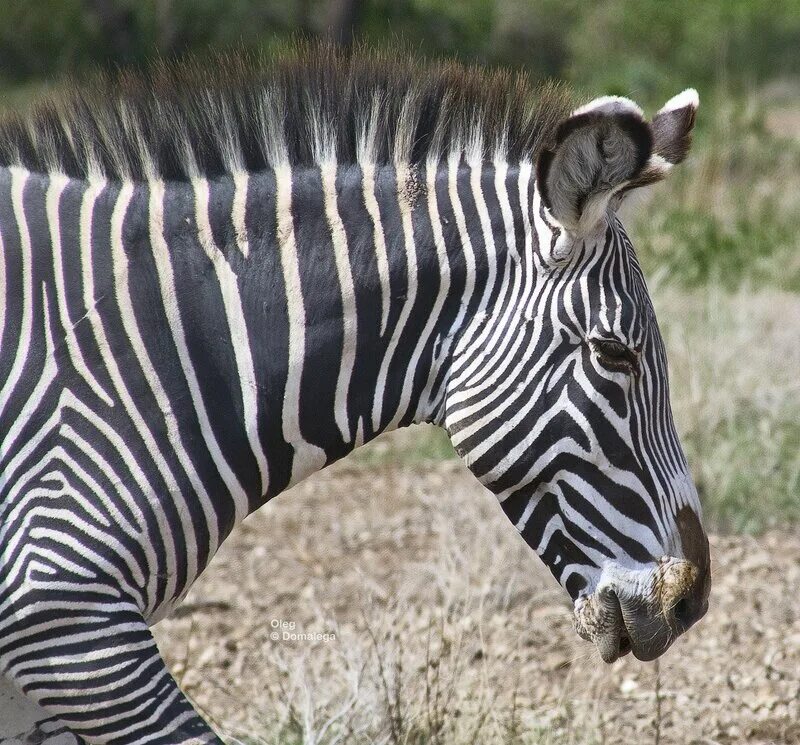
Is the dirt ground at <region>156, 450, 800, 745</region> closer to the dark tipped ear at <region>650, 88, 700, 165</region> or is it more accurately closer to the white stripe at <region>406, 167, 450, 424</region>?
the white stripe at <region>406, 167, 450, 424</region>

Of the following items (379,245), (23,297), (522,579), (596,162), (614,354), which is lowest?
(522,579)

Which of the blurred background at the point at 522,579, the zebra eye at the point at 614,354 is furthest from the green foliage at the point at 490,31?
the zebra eye at the point at 614,354

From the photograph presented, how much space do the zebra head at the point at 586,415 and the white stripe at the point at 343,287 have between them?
0.25m

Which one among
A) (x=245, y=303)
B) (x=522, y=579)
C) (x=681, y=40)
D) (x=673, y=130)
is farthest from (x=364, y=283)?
(x=681, y=40)

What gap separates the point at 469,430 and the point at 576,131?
0.74 m

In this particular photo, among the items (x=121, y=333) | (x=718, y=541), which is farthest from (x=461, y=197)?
(x=718, y=541)

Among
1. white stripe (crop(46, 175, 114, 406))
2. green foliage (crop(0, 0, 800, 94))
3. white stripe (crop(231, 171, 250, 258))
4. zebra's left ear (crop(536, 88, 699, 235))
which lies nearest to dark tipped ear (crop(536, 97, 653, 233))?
zebra's left ear (crop(536, 88, 699, 235))

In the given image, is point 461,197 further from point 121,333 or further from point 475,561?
point 475,561

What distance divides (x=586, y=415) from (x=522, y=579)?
9.98 feet

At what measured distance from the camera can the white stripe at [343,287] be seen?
2.68 metres

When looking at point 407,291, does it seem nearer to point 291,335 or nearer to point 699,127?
point 291,335

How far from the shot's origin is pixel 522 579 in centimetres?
550

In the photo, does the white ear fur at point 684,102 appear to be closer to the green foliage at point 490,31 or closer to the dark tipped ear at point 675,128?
the dark tipped ear at point 675,128

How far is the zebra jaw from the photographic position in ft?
8.71
